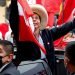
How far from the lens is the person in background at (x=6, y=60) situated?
4.18m

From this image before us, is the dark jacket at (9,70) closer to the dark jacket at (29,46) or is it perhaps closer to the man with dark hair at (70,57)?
the dark jacket at (29,46)

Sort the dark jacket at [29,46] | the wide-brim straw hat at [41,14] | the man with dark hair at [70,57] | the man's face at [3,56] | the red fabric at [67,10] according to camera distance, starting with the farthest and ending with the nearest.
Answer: the red fabric at [67,10], the wide-brim straw hat at [41,14], the dark jacket at [29,46], the man's face at [3,56], the man with dark hair at [70,57]

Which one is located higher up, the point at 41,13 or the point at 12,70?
the point at 41,13

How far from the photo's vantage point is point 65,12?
6.57 metres

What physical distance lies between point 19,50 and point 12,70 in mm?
A: 802

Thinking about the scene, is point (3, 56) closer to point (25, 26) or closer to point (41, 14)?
point (25, 26)

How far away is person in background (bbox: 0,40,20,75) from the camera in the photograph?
13.7ft

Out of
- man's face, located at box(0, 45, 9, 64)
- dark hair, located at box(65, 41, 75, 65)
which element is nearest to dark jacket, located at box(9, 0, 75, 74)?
man's face, located at box(0, 45, 9, 64)

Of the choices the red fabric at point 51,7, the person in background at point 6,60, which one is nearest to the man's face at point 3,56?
the person in background at point 6,60

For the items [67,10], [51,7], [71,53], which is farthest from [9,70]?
[51,7]

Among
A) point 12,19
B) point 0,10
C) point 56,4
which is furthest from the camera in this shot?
point 0,10

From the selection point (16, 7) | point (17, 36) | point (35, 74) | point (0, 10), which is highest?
point (16, 7)

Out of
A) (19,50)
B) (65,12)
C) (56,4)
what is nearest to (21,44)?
(19,50)

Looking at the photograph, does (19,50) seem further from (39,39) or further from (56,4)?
(56,4)
